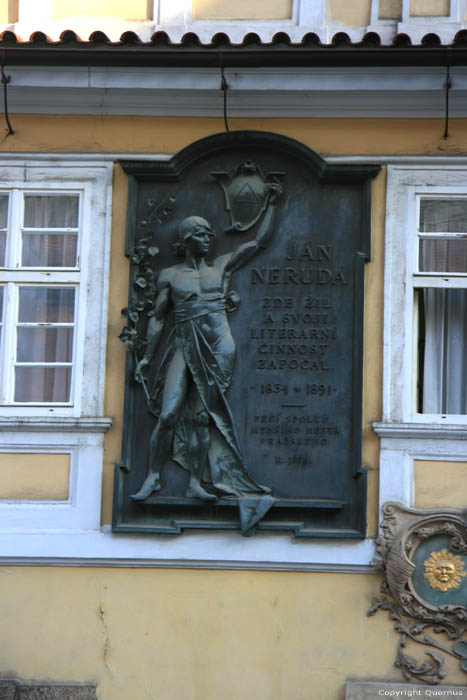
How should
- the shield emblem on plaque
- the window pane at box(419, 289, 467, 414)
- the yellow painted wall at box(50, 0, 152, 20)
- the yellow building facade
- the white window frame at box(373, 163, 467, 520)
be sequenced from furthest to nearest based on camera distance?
the yellow painted wall at box(50, 0, 152, 20) → the shield emblem on plaque → the window pane at box(419, 289, 467, 414) → the white window frame at box(373, 163, 467, 520) → the yellow building facade

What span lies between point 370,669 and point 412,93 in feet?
13.8

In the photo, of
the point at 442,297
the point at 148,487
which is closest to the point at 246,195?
the point at 442,297

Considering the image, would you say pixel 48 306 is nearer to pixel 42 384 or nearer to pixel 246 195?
pixel 42 384

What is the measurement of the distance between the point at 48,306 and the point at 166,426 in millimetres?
1348

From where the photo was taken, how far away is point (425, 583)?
9367 millimetres

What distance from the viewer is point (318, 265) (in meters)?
Answer: 9.84

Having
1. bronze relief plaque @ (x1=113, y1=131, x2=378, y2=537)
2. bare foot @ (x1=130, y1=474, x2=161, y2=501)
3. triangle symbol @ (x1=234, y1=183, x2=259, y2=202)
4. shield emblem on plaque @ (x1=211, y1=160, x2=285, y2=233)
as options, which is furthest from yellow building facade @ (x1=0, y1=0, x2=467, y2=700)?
triangle symbol @ (x1=234, y1=183, x2=259, y2=202)

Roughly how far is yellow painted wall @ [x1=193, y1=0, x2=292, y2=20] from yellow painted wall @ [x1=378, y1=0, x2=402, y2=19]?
727 millimetres

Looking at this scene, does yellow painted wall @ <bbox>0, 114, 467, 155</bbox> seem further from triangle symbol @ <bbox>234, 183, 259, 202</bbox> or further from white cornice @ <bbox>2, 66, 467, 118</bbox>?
triangle symbol @ <bbox>234, 183, 259, 202</bbox>

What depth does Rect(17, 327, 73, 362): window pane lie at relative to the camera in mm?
10000

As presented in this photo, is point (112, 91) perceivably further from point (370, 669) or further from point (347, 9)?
point (370, 669)

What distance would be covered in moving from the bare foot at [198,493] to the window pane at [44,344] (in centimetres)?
143

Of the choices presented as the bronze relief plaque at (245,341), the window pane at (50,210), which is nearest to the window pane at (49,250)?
the window pane at (50,210)

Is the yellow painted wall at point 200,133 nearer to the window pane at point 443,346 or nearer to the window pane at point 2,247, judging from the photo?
the window pane at point 2,247
